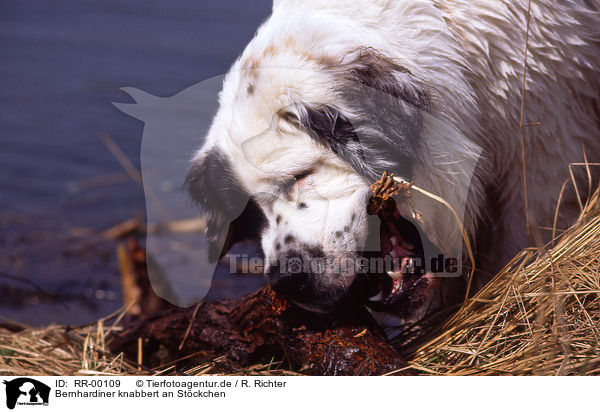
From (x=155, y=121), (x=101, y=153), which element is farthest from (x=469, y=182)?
(x=101, y=153)

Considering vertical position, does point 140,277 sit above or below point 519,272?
above

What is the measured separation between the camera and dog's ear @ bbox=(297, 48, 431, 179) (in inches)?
39.9

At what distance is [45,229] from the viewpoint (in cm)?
215

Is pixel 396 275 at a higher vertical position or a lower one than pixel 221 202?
lower

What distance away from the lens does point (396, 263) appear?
1064 mm

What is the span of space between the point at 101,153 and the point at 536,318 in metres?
1.25

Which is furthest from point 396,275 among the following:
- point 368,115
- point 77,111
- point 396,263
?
point 77,111

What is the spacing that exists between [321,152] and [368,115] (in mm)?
110

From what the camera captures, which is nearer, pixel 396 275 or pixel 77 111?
pixel 396 275

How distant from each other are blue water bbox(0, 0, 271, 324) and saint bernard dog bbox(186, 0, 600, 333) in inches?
5.9

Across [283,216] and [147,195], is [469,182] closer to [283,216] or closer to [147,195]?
[283,216]
